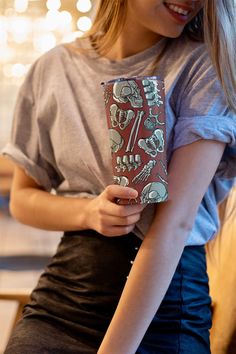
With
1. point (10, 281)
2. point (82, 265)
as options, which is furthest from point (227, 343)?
point (10, 281)

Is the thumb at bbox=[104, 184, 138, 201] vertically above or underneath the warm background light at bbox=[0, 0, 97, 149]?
above

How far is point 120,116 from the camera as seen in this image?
818 millimetres

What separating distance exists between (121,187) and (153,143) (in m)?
0.08

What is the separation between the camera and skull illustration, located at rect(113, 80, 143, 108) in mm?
803

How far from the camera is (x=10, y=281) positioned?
9.95 ft

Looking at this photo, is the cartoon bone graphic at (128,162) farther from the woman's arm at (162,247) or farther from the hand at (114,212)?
the woman's arm at (162,247)

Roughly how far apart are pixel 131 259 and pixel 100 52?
16.7 inches

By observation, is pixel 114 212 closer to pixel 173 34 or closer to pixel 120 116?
pixel 120 116

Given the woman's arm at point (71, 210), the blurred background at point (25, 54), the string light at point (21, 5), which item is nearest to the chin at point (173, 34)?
the woman's arm at point (71, 210)

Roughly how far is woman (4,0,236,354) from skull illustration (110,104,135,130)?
9 centimetres

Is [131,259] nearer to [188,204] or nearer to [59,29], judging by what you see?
[188,204]

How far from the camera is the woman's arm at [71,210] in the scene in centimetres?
90

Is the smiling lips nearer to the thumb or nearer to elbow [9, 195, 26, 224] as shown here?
the thumb

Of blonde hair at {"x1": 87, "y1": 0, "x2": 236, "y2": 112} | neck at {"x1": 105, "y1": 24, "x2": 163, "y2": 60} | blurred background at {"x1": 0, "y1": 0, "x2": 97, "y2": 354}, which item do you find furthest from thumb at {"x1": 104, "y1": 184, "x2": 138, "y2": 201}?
blurred background at {"x1": 0, "y1": 0, "x2": 97, "y2": 354}
